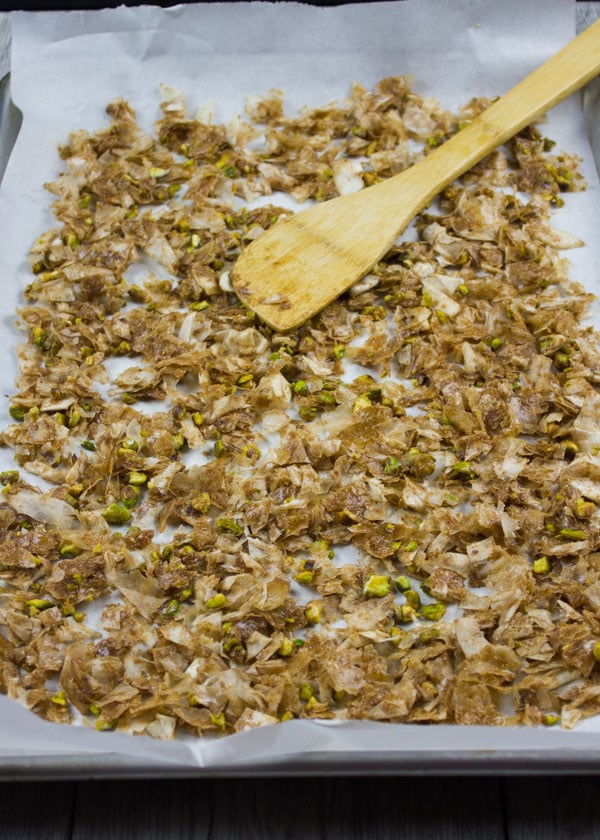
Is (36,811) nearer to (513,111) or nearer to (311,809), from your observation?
(311,809)

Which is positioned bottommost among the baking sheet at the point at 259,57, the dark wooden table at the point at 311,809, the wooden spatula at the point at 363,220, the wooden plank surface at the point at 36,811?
the dark wooden table at the point at 311,809

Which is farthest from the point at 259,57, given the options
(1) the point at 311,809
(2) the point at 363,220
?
(1) the point at 311,809

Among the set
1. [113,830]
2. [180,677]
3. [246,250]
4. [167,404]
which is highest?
[246,250]

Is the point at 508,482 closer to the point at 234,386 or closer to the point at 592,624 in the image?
the point at 592,624

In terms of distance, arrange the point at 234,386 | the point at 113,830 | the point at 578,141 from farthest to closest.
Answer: the point at 578,141 < the point at 234,386 < the point at 113,830

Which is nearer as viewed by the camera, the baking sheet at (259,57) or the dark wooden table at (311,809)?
the dark wooden table at (311,809)

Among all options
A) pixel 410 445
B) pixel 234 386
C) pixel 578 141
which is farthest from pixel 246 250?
pixel 578 141

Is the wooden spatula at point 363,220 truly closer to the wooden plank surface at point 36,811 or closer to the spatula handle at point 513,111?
the spatula handle at point 513,111

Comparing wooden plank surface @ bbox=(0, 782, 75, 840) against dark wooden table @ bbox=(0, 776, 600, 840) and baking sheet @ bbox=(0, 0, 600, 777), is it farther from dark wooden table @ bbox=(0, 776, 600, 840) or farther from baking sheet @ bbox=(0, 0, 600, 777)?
baking sheet @ bbox=(0, 0, 600, 777)

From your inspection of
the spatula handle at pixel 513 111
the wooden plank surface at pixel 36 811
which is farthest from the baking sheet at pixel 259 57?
the wooden plank surface at pixel 36 811
